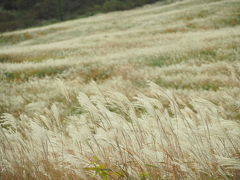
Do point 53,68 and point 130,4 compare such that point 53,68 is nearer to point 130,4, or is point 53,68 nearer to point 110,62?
point 110,62

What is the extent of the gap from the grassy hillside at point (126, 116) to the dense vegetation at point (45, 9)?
4871cm

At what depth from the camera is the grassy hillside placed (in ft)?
6.68

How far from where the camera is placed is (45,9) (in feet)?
233

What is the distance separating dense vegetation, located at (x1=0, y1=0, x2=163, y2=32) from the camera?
62.1 metres

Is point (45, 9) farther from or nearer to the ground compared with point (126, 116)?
farther from the ground

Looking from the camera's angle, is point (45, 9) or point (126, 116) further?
point (45, 9)

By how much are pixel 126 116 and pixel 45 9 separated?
77630mm

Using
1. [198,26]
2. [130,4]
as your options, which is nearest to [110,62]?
[198,26]

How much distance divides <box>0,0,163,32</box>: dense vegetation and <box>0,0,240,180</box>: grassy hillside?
4871 cm

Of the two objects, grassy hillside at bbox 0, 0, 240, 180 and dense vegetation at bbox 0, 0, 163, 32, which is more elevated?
dense vegetation at bbox 0, 0, 163, 32

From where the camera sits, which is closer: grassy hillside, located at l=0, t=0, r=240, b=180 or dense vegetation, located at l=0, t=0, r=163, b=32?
grassy hillside, located at l=0, t=0, r=240, b=180

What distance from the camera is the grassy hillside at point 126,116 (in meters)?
2.04

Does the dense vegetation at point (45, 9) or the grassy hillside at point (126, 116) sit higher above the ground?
the dense vegetation at point (45, 9)

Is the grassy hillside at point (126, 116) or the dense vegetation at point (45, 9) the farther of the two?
the dense vegetation at point (45, 9)
